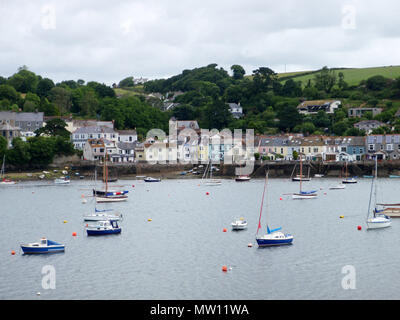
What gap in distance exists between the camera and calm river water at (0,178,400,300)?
Answer: 34031mm

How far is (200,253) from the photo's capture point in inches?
1687

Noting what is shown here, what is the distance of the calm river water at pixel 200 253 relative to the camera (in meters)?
34.0

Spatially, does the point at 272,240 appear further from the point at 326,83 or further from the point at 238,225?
the point at 326,83

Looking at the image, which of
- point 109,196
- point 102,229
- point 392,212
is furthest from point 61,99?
point 392,212

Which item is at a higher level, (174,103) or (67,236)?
(174,103)

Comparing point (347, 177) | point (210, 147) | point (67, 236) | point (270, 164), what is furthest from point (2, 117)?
point (67, 236)

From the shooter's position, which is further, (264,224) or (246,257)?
(264,224)

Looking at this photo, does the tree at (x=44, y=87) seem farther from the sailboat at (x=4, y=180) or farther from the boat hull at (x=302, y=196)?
the boat hull at (x=302, y=196)

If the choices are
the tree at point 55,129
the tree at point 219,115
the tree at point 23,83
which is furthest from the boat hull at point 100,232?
the tree at point 23,83

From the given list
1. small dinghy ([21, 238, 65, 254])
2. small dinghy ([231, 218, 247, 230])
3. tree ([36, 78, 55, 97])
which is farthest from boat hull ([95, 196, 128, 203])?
tree ([36, 78, 55, 97])
